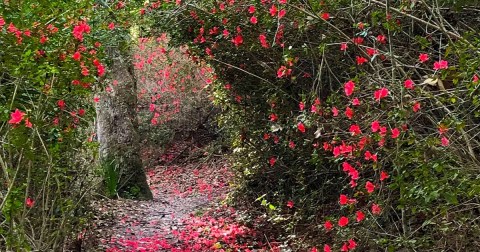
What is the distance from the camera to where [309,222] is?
470 cm

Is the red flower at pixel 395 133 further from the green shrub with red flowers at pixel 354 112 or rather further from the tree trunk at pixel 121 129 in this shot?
the tree trunk at pixel 121 129

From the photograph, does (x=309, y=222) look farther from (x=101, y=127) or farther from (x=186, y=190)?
(x=186, y=190)

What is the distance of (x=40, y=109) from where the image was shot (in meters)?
2.94

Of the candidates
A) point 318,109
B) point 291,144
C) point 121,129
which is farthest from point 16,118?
point 121,129

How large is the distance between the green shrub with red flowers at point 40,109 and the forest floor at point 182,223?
5.02 ft

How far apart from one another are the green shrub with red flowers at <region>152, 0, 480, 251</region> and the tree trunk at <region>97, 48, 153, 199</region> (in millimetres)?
2003

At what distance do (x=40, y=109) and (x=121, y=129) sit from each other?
4.89 metres

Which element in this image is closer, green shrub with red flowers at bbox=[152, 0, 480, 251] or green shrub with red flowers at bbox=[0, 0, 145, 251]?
green shrub with red flowers at bbox=[152, 0, 480, 251]


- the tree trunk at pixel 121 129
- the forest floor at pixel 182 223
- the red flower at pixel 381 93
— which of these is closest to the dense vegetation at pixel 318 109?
the red flower at pixel 381 93

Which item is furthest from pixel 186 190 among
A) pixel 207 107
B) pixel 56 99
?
pixel 56 99

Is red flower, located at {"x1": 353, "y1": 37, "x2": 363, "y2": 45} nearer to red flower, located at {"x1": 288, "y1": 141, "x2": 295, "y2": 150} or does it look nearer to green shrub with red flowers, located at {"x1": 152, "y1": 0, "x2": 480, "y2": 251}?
green shrub with red flowers, located at {"x1": 152, "y1": 0, "x2": 480, "y2": 251}

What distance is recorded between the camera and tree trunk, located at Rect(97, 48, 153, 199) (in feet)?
25.3

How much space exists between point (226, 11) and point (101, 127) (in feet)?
13.5

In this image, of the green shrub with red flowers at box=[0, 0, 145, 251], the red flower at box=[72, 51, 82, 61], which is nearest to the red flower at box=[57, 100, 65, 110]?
the green shrub with red flowers at box=[0, 0, 145, 251]
